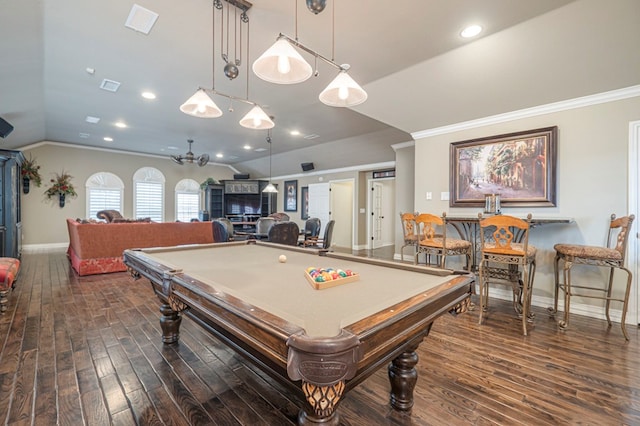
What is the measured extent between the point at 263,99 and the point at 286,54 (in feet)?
9.70

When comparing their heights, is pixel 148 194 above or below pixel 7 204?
above

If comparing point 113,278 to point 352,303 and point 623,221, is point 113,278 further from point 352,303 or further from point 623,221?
point 623,221

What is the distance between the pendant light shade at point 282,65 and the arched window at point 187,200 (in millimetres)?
9247

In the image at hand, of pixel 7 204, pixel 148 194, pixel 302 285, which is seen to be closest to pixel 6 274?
pixel 7 204

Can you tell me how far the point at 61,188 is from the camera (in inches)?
301

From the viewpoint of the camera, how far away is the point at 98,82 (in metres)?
3.92

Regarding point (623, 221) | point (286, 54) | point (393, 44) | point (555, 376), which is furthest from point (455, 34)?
point (555, 376)

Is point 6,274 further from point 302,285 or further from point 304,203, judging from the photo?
point 304,203

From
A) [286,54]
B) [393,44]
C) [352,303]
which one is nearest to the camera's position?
Result: [352,303]

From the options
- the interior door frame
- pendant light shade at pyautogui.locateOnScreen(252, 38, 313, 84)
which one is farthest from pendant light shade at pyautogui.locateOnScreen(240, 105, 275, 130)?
the interior door frame

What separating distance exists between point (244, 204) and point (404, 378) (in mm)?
9827

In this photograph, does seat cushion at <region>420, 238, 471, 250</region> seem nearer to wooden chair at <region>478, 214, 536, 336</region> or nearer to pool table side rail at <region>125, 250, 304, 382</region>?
wooden chair at <region>478, 214, 536, 336</region>

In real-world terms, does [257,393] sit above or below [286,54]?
below

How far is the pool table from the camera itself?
0.79 meters
